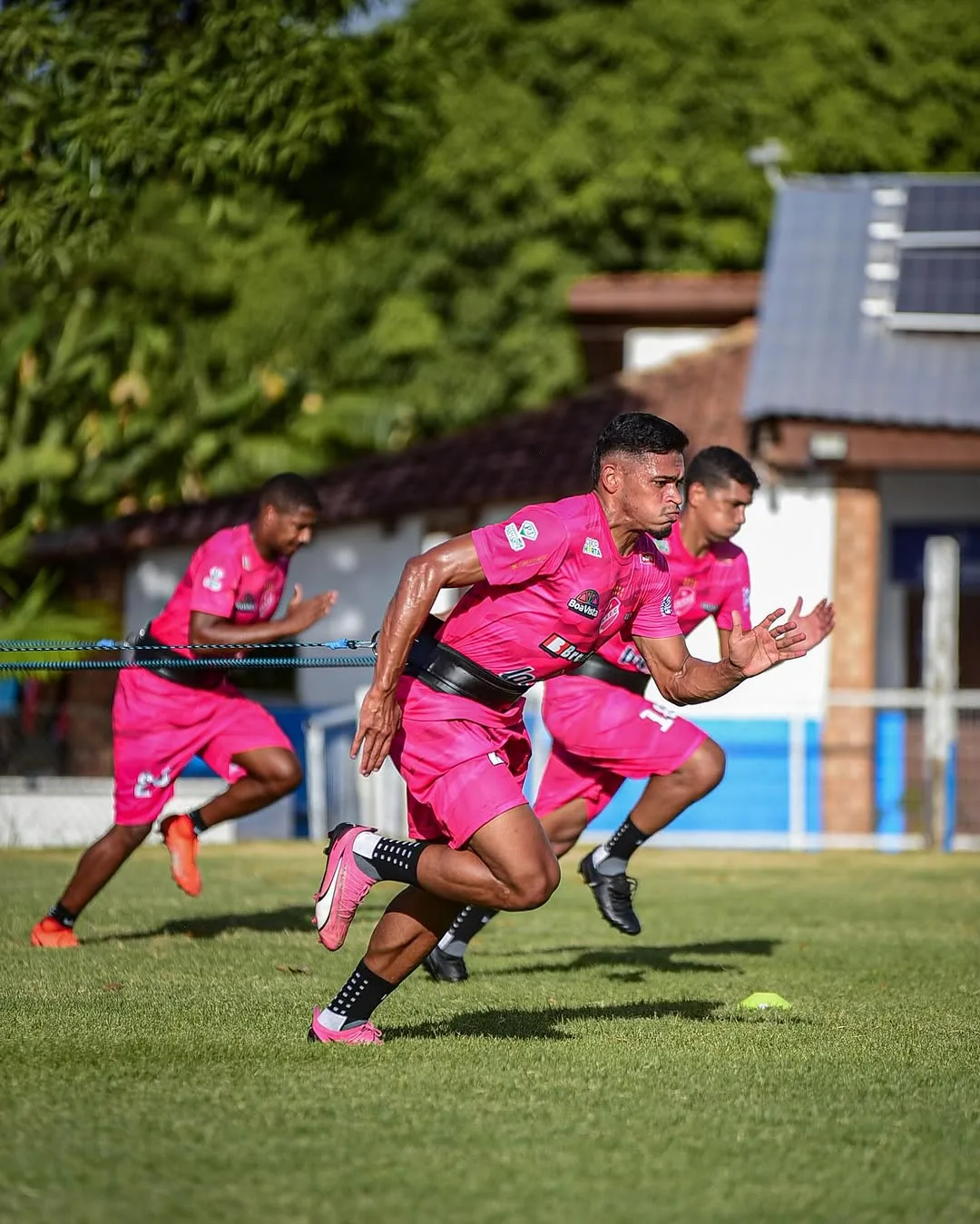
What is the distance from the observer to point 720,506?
833cm

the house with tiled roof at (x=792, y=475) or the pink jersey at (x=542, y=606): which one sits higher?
the house with tiled roof at (x=792, y=475)

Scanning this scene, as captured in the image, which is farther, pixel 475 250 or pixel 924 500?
pixel 475 250

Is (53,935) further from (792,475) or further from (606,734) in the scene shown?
(792,475)

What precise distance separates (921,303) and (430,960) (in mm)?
13418

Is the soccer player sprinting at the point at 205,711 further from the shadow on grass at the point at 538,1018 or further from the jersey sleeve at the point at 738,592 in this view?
the shadow on grass at the point at 538,1018

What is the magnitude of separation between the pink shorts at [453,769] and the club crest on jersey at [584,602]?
45cm

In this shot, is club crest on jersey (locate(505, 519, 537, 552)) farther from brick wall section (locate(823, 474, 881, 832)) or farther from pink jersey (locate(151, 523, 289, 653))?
brick wall section (locate(823, 474, 881, 832))

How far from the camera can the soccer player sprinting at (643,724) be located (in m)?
8.28

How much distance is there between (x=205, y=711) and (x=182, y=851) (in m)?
0.71

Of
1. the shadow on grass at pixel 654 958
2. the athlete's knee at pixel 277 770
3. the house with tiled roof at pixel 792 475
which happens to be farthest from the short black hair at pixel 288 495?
the house with tiled roof at pixel 792 475

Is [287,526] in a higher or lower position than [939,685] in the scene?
higher

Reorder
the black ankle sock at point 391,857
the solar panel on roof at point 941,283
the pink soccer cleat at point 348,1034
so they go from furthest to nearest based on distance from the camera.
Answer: the solar panel on roof at point 941,283 < the pink soccer cleat at point 348,1034 < the black ankle sock at point 391,857

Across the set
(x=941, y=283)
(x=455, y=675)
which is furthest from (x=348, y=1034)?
(x=941, y=283)

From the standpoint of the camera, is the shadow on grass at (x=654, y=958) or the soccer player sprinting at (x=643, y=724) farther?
the shadow on grass at (x=654, y=958)
